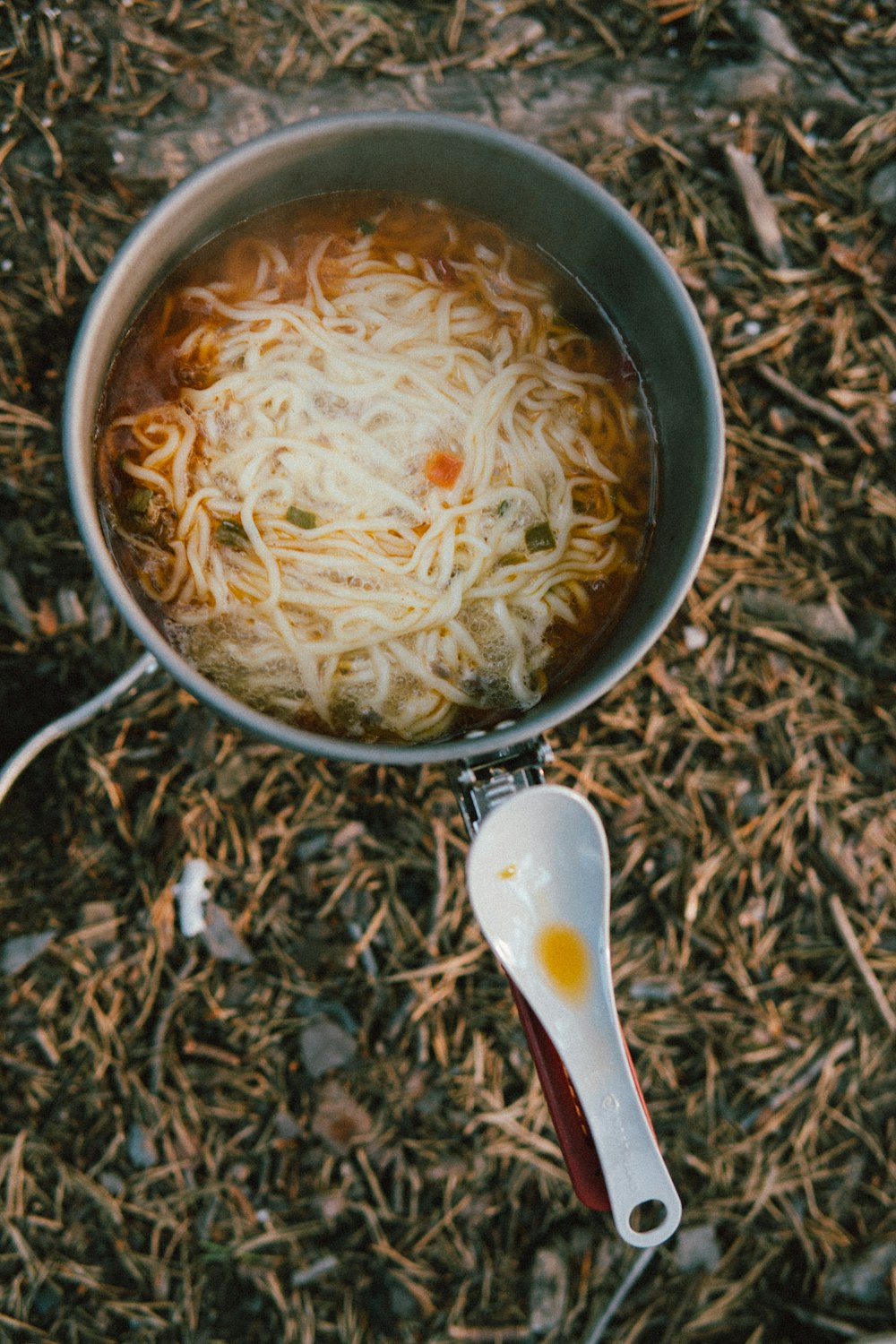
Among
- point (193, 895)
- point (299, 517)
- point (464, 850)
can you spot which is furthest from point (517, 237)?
point (193, 895)

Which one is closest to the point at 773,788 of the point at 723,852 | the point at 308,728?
the point at 723,852

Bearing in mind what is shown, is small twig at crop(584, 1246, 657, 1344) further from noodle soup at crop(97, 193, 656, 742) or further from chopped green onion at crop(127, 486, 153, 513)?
chopped green onion at crop(127, 486, 153, 513)

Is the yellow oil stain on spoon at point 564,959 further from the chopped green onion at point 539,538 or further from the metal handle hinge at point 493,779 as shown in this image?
the chopped green onion at point 539,538

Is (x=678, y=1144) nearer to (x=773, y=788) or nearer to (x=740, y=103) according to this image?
(x=773, y=788)

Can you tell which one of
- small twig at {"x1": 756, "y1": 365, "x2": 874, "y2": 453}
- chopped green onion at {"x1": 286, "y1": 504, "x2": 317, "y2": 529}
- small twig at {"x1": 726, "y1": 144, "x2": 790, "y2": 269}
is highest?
small twig at {"x1": 726, "y1": 144, "x2": 790, "y2": 269}

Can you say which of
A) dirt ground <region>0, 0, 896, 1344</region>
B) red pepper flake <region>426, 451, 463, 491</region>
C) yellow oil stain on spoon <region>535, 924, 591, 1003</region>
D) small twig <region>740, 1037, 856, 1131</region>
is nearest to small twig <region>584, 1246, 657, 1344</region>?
dirt ground <region>0, 0, 896, 1344</region>

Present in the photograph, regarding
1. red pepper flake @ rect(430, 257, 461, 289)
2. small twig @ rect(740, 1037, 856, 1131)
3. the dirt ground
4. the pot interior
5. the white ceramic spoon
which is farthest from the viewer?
small twig @ rect(740, 1037, 856, 1131)

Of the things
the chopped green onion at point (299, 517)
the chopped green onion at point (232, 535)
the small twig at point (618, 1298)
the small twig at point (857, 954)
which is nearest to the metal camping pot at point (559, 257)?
the chopped green onion at point (232, 535)
